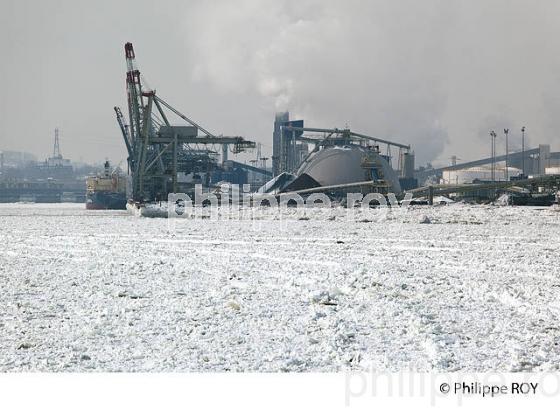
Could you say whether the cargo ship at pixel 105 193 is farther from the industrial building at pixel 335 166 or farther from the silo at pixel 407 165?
the silo at pixel 407 165

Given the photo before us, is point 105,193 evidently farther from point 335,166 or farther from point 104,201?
point 335,166

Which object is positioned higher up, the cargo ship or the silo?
the silo

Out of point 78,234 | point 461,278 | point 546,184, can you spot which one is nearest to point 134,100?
point 546,184

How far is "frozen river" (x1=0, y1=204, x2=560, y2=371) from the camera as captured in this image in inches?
292

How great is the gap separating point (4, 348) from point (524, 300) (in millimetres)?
7623

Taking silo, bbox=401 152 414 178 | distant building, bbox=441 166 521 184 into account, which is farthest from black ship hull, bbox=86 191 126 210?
distant building, bbox=441 166 521 184

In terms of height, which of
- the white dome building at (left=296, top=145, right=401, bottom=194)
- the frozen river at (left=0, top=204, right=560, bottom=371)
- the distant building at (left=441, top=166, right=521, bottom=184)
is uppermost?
the distant building at (left=441, top=166, right=521, bottom=184)

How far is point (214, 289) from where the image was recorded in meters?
11.7

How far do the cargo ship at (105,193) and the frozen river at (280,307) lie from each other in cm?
6686

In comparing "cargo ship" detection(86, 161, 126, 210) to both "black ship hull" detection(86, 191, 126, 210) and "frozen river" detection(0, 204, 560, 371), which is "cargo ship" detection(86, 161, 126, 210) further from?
"frozen river" detection(0, 204, 560, 371)

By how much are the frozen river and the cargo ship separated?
6686 centimetres

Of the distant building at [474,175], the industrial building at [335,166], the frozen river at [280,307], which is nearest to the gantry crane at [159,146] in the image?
the industrial building at [335,166]

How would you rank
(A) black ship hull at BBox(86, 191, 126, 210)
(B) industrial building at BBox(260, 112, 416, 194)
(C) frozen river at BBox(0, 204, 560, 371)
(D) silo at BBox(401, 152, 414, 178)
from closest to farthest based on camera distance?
(C) frozen river at BBox(0, 204, 560, 371), (B) industrial building at BBox(260, 112, 416, 194), (A) black ship hull at BBox(86, 191, 126, 210), (D) silo at BBox(401, 152, 414, 178)

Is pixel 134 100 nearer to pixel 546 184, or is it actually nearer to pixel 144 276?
pixel 546 184
